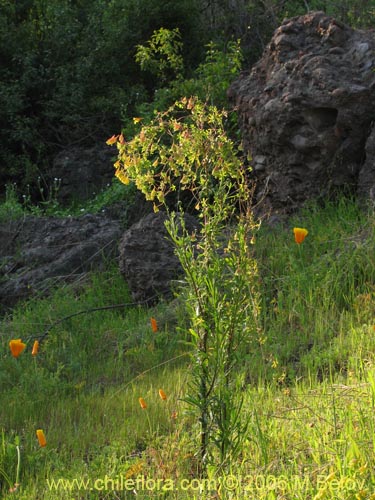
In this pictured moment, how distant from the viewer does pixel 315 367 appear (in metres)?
4.77

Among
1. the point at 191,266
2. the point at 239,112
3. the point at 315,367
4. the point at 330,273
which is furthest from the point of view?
the point at 239,112

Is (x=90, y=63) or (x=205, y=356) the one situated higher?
(x=90, y=63)

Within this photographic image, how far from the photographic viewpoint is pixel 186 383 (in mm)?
4676

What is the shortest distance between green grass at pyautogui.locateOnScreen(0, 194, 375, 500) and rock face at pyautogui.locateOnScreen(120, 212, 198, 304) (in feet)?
0.64

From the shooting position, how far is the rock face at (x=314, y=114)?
24.4 feet

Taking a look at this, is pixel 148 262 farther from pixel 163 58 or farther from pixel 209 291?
pixel 163 58

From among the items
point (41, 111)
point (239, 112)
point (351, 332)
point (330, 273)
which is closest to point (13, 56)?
point (41, 111)

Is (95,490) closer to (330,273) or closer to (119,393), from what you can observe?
(119,393)

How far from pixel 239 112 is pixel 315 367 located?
421cm

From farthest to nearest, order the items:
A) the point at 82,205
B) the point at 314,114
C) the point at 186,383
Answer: the point at 82,205 < the point at 314,114 < the point at 186,383

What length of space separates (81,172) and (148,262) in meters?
4.42

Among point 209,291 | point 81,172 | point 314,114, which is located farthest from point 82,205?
point 209,291

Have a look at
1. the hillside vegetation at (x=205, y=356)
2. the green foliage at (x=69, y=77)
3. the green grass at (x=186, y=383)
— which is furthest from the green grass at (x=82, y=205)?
the green grass at (x=186, y=383)

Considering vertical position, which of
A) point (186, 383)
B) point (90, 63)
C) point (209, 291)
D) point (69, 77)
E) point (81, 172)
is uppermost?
point (90, 63)
